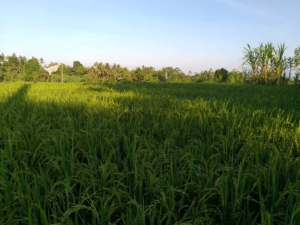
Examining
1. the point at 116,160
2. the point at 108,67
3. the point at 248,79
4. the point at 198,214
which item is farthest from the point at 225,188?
the point at 108,67

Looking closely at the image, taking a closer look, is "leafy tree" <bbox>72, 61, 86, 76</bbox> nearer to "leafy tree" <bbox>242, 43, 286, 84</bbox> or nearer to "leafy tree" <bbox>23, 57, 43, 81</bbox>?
"leafy tree" <bbox>23, 57, 43, 81</bbox>

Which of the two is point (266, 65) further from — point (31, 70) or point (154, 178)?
point (31, 70)

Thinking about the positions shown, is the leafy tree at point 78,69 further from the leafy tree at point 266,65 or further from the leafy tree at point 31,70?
the leafy tree at point 266,65

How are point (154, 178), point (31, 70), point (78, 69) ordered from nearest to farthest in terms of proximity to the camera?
point (154, 178), point (31, 70), point (78, 69)

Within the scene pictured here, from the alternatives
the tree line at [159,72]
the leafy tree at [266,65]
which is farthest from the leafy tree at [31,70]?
the leafy tree at [266,65]

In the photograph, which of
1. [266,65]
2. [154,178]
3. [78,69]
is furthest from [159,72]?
[154,178]

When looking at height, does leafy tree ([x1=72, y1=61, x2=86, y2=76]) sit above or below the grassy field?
above

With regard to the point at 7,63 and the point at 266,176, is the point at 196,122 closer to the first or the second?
the point at 266,176

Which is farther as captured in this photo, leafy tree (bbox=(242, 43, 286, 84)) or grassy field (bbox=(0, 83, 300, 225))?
leafy tree (bbox=(242, 43, 286, 84))

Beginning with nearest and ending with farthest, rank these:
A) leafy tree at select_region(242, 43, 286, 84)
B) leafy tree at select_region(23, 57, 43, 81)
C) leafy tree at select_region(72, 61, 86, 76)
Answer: leafy tree at select_region(242, 43, 286, 84)
leafy tree at select_region(23, 57, 43, 81)
leafy tree at select_region(72, 61, 86, 76)

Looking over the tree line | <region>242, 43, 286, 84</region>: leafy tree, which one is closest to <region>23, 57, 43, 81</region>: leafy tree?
the tree line

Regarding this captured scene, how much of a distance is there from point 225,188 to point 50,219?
22.6 inches

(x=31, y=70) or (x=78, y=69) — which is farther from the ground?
(x=78, y=69)

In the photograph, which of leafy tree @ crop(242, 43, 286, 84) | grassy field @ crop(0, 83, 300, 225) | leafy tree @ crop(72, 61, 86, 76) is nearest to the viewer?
grassy field @ crop(0, 83, 300, 225)
